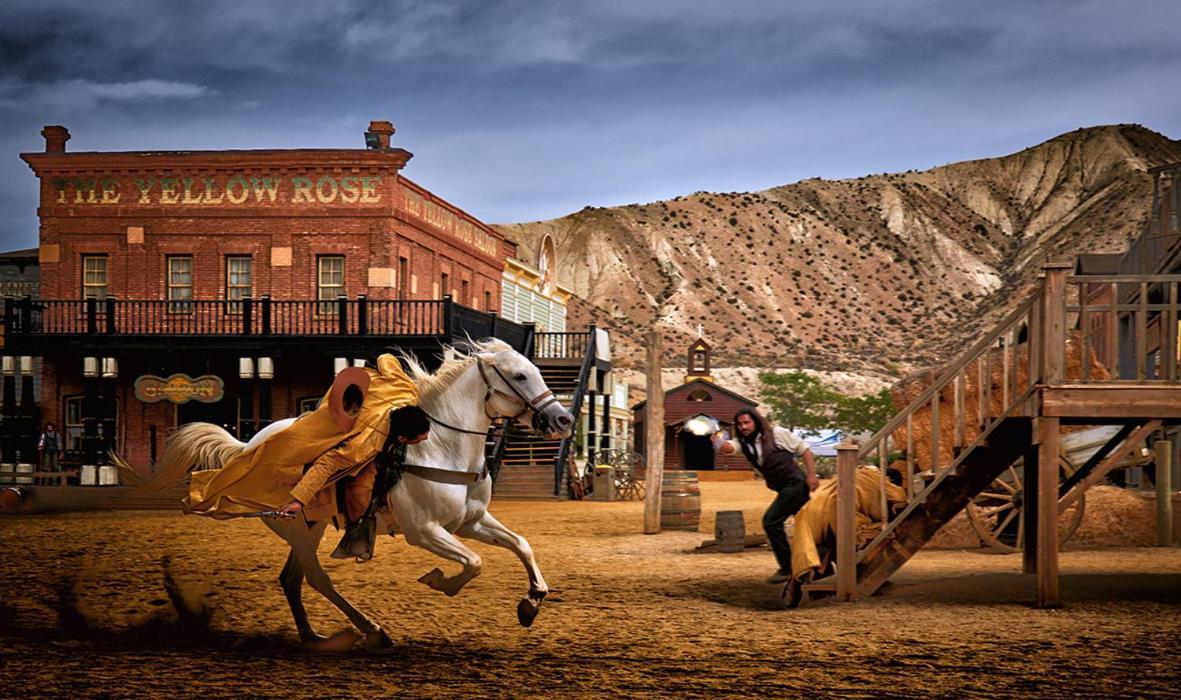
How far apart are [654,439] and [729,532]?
485cm

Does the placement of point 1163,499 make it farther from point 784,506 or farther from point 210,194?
point 210,194

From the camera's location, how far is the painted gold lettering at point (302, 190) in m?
Answer: 34.4

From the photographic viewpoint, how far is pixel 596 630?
10.2m

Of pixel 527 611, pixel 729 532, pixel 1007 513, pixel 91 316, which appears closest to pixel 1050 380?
pixel 527 611

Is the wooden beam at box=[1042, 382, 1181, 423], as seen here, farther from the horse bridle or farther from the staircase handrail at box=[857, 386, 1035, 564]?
the horse bridle

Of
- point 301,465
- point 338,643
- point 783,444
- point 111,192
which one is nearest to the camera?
point 338,643

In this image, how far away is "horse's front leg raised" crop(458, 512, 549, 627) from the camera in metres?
9.06

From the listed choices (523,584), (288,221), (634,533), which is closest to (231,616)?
(523,584)

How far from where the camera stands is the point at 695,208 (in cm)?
13700

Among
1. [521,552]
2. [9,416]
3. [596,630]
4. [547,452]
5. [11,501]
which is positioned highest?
[9,416]

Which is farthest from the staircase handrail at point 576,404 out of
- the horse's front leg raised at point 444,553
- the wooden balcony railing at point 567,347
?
the horse's front leg raised at point 444,553

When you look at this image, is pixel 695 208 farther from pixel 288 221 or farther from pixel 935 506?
pixel 935 506

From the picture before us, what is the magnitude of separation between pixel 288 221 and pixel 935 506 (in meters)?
25.4

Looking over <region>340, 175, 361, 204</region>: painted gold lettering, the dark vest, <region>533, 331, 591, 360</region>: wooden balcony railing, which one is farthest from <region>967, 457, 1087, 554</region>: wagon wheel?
<region>340, 175, 361, 204</region>: painted gold lettering
